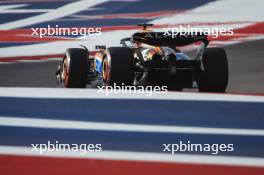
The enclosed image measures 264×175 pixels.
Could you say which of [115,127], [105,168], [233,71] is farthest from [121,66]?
[233,71]

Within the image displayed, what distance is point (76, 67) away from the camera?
24.3ft

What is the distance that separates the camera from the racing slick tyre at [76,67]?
740 centimetres

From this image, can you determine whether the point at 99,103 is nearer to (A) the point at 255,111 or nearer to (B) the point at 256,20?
(A) the point at 255,111

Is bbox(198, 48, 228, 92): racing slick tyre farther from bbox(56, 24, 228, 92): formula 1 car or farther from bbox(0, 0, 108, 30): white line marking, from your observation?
bbox(0, 0, 108, 30): white line marking

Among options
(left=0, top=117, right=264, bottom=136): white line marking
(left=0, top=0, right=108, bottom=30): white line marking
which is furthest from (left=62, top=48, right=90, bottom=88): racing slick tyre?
(left=0, top=0, right=108, bottom=30): white line marking

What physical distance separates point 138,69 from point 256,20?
5696mm

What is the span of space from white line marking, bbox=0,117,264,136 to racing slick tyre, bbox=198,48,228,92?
1468 mm

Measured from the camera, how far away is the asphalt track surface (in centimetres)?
798

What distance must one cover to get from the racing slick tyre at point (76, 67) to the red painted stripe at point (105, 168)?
8.54 feet

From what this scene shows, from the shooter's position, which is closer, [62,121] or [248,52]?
[62,121]

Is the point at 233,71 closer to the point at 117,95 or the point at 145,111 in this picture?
the point at 117,95

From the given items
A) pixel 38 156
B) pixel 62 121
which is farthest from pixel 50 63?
pixel 38 156

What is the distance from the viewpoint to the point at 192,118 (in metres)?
6.01

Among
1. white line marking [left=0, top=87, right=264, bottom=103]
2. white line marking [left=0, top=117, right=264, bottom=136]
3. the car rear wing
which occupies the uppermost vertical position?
the car rear wing
